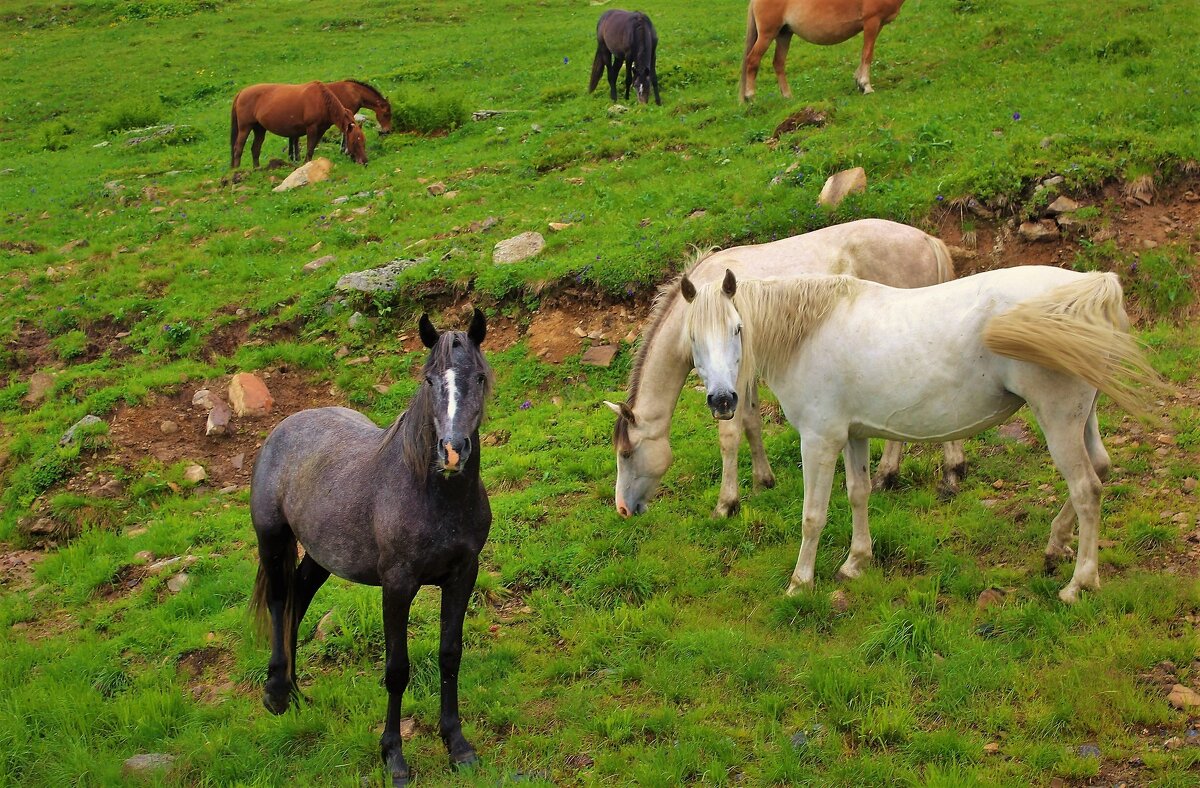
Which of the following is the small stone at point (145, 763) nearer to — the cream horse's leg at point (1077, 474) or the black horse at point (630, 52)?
the cream horse's leg at point (1077, 474)

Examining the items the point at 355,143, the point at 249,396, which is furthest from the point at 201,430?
the point at 355,143

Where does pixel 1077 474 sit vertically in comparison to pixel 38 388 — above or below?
above

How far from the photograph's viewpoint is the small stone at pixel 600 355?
32.7 ft

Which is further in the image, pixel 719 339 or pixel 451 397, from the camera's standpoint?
pixel 719 339

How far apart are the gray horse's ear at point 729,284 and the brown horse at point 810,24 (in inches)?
404

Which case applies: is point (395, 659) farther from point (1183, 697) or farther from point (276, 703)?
point (1183, 697)

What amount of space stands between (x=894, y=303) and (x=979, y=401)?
0.82m

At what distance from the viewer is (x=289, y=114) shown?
62.3 ft

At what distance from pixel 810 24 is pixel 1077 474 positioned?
39.8 ft

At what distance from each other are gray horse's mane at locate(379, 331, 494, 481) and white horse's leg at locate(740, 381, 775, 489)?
10.9 feet

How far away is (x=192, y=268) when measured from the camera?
46.3 ft

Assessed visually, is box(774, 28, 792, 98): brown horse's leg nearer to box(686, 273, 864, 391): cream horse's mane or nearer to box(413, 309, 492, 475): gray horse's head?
box(686, 273, 864, 391): cream horse's mane

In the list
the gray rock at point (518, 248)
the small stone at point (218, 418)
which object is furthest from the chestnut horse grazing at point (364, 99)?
the small stone at point (218, 418)

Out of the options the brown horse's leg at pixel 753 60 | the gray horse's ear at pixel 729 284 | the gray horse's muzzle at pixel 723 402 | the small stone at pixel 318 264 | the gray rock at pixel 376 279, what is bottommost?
the small stone at pixel 318 264
